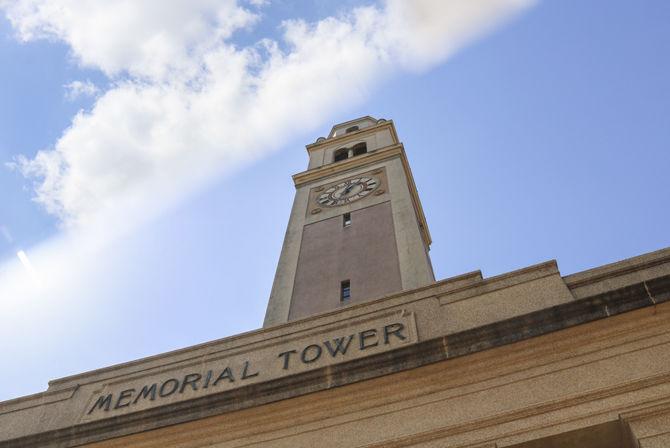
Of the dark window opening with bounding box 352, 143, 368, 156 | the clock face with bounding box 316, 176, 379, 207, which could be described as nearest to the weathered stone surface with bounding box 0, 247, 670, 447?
the clock face with bounding box 316, 176, 379, 207

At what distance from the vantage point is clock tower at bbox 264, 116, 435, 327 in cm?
2228

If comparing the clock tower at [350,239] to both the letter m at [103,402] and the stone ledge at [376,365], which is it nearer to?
the letter m at [103,402]

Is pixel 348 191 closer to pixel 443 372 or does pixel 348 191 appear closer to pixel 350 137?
pixel 350 137

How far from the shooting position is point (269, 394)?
12.5m

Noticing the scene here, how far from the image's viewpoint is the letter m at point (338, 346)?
13401 millimetres

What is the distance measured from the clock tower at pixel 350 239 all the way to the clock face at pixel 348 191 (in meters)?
0.05

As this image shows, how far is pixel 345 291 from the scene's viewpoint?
74.2 ft

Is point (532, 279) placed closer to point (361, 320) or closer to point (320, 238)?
point (361, 320)

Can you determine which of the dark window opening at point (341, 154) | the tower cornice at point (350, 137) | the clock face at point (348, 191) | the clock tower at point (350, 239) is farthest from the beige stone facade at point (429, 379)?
the tower cornice at point (350, 137)

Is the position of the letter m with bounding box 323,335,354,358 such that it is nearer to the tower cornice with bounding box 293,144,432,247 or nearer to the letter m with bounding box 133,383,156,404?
the letter m with bounding box 133,383,156,404

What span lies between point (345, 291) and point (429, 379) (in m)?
10.8

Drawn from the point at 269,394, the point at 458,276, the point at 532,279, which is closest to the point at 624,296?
the point at 532,279

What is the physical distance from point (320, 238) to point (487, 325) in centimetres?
1481

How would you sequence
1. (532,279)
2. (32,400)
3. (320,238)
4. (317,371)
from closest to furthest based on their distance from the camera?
(317,371), (532,279), (32,400), (320,238)
